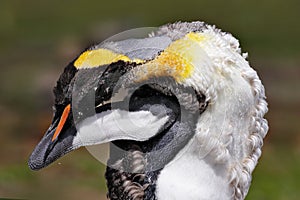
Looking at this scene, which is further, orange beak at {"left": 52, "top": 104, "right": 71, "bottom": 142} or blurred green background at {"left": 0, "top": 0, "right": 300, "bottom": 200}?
blurred green background at {"left": 0, "top": 0, "right": 300, "bottom": 200}

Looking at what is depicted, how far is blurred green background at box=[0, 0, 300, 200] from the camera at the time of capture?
4090 millimetres

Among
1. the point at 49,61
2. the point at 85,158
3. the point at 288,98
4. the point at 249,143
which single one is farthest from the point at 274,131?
the point at 249,143

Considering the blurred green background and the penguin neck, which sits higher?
the penguin neck

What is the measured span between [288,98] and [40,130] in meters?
1.74

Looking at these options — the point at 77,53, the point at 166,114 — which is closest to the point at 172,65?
the point at 166,114

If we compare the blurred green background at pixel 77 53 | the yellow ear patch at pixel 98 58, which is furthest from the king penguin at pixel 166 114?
the blurred green background at pixel 77 53

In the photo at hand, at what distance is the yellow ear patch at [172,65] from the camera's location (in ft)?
3.64

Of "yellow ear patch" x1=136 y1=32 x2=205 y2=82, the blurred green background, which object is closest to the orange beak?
"yellow ear patch" x1=136 y1=32 x2=205 y2=82

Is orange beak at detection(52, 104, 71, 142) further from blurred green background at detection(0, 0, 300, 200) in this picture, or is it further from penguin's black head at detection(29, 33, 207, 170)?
blurred green background at detection(0, 0, 300, 200)

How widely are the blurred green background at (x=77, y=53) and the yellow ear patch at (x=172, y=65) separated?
2609mm

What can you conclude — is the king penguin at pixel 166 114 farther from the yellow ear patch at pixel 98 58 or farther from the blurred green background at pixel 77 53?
the blurred green background at pixel 77 53

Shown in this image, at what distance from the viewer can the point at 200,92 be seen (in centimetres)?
113

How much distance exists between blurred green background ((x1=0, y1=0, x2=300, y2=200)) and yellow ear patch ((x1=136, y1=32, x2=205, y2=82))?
8.56ft

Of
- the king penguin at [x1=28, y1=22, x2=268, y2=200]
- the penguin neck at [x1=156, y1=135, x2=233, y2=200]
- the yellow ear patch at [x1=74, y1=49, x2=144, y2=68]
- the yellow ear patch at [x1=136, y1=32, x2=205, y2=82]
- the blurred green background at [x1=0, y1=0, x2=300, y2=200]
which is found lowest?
the blurred green background at [x1=0, y1=0, x2=300, y2=200]
